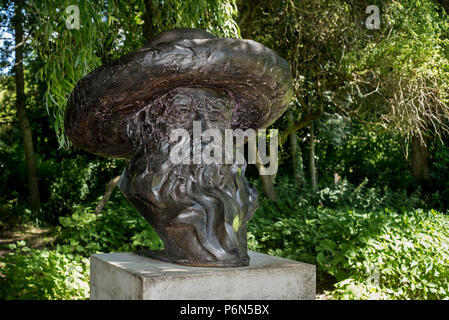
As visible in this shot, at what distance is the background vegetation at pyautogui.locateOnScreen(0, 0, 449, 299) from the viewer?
171 inches

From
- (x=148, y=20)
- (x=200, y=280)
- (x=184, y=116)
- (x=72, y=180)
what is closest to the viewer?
(x=200, y=280)

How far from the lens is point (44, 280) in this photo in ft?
13.8

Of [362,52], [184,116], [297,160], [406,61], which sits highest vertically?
[362,52]

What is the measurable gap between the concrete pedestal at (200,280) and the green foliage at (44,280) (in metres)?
1.68

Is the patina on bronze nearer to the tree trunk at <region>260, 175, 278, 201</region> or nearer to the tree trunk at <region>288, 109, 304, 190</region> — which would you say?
the tree trunk at <region>260, 175, 278, 201</region>

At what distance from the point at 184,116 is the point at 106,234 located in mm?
4336

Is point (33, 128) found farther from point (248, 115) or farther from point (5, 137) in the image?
point (248, 115)

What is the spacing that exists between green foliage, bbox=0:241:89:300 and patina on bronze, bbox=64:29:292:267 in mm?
1912

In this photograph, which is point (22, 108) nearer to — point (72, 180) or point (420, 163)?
point (72, 180)

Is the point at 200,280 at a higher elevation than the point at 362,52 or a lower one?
lower

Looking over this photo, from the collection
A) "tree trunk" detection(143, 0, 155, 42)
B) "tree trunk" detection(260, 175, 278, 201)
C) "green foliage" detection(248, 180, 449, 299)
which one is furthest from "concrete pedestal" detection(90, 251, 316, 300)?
"tree trunk" detection(260, 175, 278, 201)

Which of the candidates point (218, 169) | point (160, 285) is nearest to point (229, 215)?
point (218, 169)

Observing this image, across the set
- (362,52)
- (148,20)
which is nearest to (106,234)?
(148,20)

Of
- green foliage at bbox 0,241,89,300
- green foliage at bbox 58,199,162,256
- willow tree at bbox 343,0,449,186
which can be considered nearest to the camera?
green foliage at bbox 0,241,89,300
